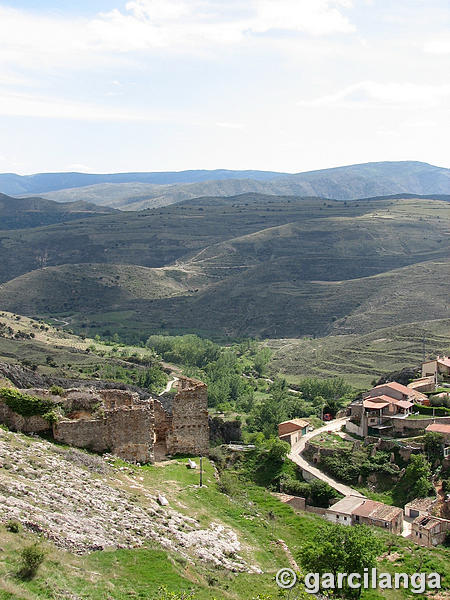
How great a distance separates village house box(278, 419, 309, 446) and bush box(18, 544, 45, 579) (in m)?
32.6

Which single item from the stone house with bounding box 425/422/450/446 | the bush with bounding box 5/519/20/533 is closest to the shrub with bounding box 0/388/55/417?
the bush with bounding box 5/519/20/533

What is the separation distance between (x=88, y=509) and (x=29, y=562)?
16.1ft

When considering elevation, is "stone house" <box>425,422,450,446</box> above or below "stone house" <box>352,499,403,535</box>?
Answer: above

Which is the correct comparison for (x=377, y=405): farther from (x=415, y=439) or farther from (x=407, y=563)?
(x=407, y=563)

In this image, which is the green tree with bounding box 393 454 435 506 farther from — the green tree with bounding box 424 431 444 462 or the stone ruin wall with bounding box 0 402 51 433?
the stone ruin wall with bounding box 0 402 51 433

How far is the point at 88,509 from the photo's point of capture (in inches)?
815

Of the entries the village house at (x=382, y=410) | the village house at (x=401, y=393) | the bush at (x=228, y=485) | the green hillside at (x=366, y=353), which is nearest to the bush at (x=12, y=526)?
the bush at (x=228, y=485)

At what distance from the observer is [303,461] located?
43.8 metres

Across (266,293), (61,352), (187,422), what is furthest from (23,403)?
(266,293)

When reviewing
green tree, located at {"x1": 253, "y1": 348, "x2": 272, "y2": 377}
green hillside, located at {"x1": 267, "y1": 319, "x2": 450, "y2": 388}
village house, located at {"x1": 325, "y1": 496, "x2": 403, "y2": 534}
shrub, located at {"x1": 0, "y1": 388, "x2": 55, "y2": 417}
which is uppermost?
shrub, located at {"x1": 0, "y1": 388, "x2": 55, "y2": 417}

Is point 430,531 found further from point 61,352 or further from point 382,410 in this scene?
point 61,352

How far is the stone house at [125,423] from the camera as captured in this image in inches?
1061

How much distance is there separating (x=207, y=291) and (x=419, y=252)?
61.6 m

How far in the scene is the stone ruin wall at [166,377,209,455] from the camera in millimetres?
31422
